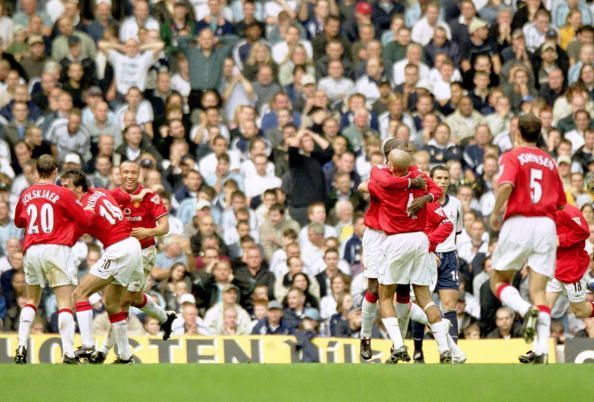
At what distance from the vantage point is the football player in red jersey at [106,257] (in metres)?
15.6

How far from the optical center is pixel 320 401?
41.3 ft

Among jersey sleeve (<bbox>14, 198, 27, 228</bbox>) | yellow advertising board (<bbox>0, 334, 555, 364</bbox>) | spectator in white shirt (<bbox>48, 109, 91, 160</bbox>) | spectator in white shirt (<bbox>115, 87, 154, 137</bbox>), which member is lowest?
yellow advertising board (<bbox>0, 334, 555, 364</bbox>)

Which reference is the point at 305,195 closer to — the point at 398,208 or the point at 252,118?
the point at 252,118

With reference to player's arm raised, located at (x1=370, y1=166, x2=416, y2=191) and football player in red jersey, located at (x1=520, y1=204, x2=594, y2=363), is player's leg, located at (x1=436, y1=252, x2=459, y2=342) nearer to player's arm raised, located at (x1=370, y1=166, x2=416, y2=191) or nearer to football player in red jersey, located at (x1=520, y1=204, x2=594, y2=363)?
football player in red jersey, located at (x1=520, y1=204, x2=594, y2=363)

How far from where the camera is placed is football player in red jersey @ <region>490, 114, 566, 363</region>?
1377cm

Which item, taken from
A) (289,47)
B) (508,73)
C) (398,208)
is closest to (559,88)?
(508,73)

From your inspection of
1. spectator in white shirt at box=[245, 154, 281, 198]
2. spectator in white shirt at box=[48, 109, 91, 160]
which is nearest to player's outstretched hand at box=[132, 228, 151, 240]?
spectator in white shirt at box=[245, 154, 281, 198]

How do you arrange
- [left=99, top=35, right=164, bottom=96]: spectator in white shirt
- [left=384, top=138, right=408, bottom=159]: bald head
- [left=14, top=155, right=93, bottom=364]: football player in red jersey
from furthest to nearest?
[left=99, top=35, right=164, bottom=96]: spectator in white shirt → [left=14, top=155, right=93, bottom=364]: football player in red jersey → [left=384, top=138, right=408, bottom=159]: bald head

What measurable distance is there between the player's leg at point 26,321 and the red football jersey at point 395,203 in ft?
11.9

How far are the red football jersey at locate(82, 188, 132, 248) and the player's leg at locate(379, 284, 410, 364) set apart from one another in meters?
2.75

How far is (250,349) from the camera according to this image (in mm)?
19219

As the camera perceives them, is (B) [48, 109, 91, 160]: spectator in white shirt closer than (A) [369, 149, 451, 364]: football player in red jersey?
No

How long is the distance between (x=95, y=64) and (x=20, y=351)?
10177 mm

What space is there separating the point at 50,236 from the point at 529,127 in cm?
496
